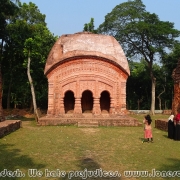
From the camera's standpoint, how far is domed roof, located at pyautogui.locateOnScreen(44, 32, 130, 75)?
15.6m

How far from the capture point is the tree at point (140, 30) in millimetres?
23078

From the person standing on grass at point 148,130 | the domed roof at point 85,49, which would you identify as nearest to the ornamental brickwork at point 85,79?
the domed roof at point 85,49

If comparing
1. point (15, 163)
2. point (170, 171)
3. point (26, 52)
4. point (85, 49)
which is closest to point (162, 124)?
point (85, 49)

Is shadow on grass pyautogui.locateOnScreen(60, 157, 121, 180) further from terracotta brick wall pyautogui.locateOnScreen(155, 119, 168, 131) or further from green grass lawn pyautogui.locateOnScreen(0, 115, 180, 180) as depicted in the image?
terracotta brick wall pyautogui.locateOnScreen(155, 119, 168, 131)

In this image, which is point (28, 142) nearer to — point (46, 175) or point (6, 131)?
point (6, 131)

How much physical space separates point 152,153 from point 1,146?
432cm

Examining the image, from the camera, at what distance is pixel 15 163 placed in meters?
5.79

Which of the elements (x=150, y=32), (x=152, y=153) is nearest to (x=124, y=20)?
(x=150, y=32)

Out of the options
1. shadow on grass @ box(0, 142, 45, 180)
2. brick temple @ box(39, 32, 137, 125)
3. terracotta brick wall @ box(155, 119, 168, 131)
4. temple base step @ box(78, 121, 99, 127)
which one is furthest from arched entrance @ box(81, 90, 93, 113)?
shadow on grass @ box(0, 142, 45, 180)

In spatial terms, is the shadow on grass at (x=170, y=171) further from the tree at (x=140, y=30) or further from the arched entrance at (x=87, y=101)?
the tree at (x=140, y=30)

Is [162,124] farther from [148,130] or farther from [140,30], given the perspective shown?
[140,30]

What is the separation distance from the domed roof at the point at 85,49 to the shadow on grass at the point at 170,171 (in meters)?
10.1

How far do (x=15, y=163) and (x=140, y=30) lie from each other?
19.6 metres

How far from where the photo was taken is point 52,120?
45.1ft
